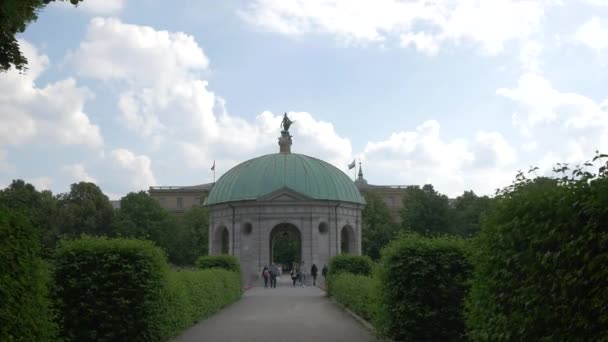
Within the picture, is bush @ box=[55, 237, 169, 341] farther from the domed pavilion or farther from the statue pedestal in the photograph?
the statue pedestal

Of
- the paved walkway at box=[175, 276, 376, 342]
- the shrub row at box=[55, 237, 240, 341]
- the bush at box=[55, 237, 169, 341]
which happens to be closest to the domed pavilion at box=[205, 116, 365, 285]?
the paved walkway at box=[175, 276, 376, 342]

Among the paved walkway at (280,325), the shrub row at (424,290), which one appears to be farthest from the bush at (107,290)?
the shrub row at (424,290)

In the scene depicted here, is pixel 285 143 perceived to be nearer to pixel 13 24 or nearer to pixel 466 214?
pixel 466 214

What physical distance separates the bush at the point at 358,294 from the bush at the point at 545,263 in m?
7.84

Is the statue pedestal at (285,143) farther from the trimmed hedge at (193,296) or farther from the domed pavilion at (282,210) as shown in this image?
the trimmed hedge at (193,296)

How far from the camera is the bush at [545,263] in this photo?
633cm

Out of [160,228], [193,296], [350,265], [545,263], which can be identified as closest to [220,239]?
[350,265]

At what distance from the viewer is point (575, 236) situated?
671cm

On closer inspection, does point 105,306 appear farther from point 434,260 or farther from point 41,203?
point 41,203

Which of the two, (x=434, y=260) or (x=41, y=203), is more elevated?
(x=41, y=203)

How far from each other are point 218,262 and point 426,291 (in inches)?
789

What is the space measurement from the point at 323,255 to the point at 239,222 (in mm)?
6491

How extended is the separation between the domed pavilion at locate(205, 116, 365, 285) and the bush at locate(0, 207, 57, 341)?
37160 mm

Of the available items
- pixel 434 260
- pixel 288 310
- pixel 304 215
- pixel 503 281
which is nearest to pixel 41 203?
pixel 304 215
